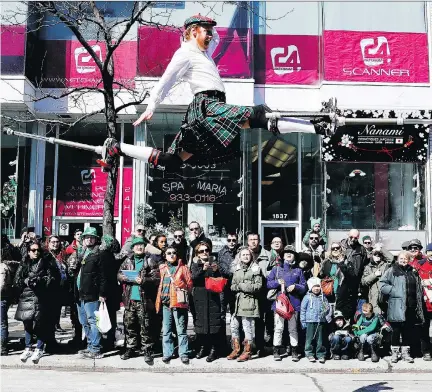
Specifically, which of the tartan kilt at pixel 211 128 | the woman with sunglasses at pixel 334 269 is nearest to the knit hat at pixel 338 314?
the woman with sunglasses at pixel 334 269

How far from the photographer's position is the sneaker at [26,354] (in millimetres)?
7824

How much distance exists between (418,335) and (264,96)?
703 cm

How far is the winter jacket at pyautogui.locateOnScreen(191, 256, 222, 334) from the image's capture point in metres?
7.97

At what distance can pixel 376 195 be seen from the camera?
537 inches

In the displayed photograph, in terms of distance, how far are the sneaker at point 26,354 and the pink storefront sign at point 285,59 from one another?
8227 millimetres

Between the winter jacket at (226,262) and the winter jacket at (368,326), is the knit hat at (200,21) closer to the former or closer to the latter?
the winter jacket at (226,262)

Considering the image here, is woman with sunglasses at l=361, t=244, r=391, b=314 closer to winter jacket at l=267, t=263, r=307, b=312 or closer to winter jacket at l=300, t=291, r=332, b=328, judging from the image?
winter jacket at l=300, t=291, r=332, b=328

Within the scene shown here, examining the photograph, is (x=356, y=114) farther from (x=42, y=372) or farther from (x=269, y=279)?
(x=42, y=372)

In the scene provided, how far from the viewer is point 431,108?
1332cm

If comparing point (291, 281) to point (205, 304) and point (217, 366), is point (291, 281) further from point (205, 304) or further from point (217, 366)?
point (217, 366)

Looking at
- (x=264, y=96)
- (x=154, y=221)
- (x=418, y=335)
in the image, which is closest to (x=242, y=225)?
(x=154, y=221)

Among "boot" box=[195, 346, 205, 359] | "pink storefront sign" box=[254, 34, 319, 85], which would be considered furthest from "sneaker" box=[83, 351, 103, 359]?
"pink storefront sign" box=[254, 34, 319, 85]

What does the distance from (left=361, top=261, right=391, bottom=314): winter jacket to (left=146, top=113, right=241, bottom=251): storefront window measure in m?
5.29

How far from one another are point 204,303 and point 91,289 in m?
1.54
